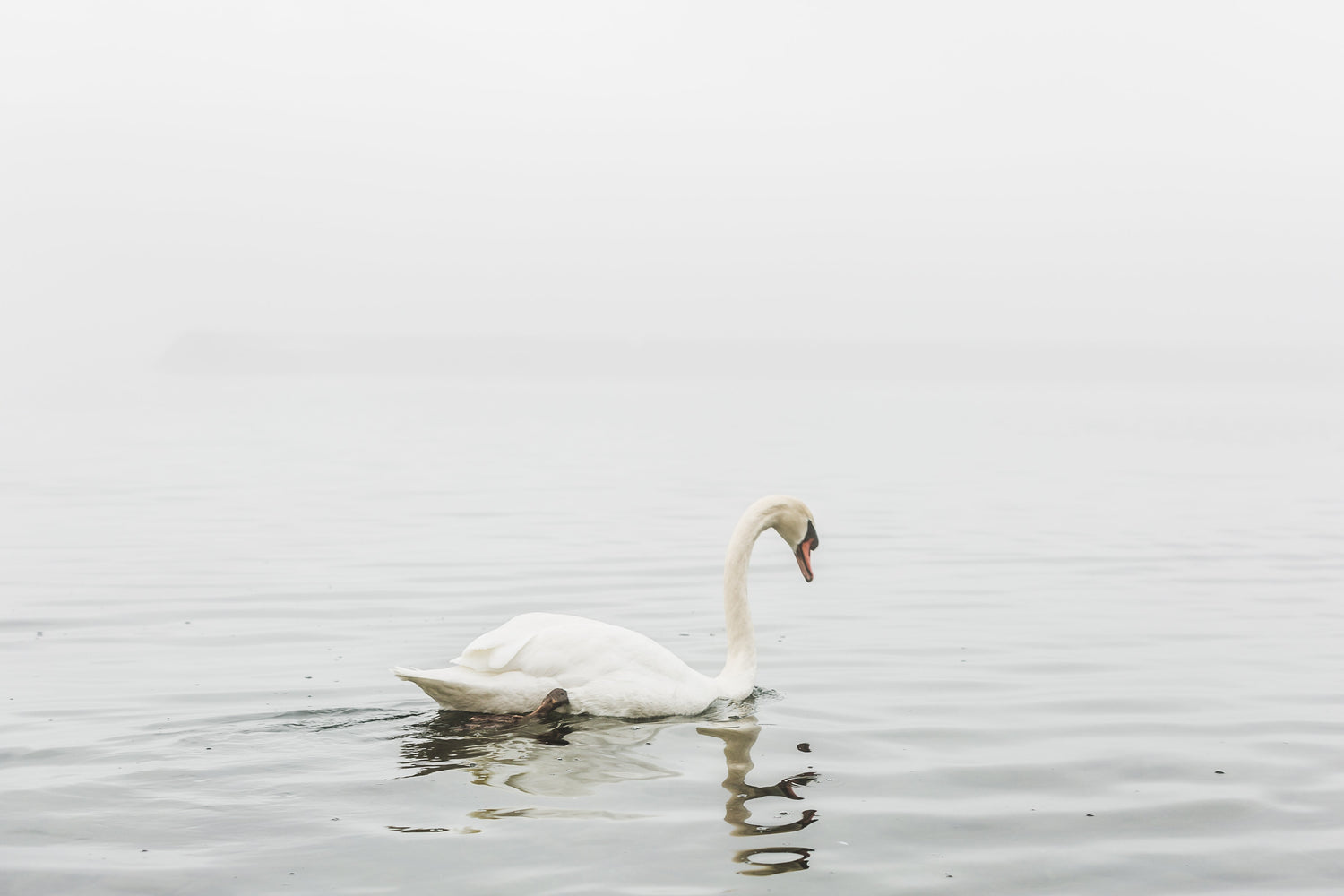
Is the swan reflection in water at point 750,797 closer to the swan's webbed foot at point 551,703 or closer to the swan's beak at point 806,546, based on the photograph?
the swan's webbed foot at point 551,703

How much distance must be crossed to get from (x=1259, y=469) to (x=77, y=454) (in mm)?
35187

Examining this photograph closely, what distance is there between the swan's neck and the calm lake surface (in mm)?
231

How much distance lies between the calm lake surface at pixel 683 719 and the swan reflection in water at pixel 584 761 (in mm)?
31

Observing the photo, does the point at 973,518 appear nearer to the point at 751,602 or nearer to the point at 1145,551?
the point at 1145,551

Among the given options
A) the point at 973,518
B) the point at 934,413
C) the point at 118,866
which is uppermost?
the point at 934,413

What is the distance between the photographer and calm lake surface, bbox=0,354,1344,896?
22.7ft

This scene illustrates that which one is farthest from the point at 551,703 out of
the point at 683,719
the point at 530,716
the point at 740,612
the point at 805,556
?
the point at 805,556

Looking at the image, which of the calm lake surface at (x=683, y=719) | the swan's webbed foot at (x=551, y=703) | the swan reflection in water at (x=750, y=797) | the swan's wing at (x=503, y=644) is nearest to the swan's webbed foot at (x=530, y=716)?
the swan's webbed foot at (x=551, y=703)

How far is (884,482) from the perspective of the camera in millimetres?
34875

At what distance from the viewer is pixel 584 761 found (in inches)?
337

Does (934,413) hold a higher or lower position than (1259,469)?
higher

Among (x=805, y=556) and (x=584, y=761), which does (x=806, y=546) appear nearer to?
(x=805, y=556)

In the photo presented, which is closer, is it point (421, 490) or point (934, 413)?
point (421, 490)

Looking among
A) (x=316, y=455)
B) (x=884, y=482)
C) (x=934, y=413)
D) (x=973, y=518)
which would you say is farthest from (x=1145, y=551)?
(x=934, y=413)
